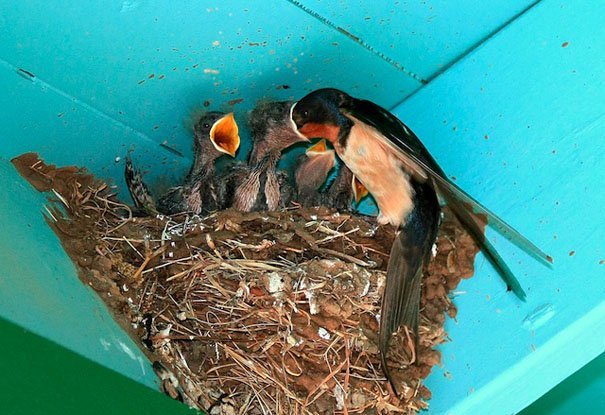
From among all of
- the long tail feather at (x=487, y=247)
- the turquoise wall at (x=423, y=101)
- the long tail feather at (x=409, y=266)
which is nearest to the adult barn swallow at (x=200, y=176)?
the turquoise wall at (x=423, y=101)

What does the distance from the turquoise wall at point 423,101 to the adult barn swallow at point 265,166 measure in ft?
0.37

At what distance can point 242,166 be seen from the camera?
11.1 feet

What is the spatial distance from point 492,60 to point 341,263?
78 centimetres

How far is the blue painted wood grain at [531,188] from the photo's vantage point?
2.33m

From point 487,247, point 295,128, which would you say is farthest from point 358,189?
point 487,247

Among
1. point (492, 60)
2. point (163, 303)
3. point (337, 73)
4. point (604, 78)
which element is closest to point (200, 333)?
point (163, 303)

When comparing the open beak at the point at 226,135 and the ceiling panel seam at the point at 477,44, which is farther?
the open beak at the point at 226,135

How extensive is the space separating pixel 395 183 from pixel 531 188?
498 millimetres

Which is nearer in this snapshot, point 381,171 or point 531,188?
point 531,188

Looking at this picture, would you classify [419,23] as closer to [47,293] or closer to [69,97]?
[69,97]

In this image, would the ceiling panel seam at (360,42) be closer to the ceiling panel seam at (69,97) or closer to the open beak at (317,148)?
the open beak at (317,148)

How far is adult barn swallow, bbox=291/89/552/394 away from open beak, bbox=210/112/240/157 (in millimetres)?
235

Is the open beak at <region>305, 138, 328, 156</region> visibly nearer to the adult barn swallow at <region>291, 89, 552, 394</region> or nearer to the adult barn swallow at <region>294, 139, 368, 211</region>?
the adult barn swallow at <region>294, 139, 368, 211</region>

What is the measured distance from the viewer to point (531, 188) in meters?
2.51
